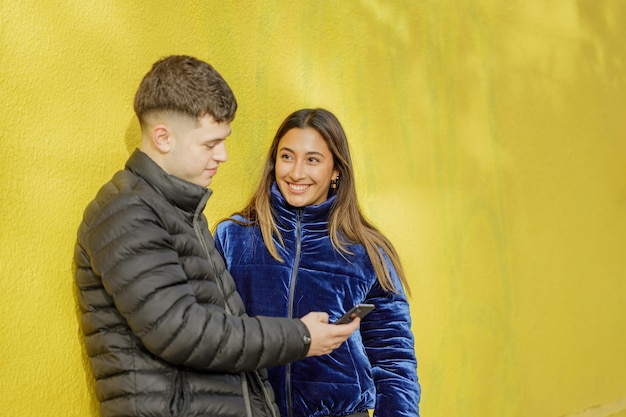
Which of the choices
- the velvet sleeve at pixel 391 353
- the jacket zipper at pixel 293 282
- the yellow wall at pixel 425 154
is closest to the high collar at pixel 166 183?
the yellow wall at pixel 425 154

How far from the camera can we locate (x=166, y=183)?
2.05 meters

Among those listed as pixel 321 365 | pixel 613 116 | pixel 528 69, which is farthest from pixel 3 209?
pixel 613 116

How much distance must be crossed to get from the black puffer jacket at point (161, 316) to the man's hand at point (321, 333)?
5cm

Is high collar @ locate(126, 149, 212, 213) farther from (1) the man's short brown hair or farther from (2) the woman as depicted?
(2) the woman

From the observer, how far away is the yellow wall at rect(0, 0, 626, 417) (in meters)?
2.26

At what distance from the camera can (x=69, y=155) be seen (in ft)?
7.68

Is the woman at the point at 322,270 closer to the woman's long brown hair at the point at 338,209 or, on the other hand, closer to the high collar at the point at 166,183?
the woman's long brown hair at the point at 338,209

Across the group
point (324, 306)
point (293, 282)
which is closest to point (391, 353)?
point (324, 306)

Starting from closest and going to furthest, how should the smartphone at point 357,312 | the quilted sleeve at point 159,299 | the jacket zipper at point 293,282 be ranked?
the quilted sleeve at point 159,299
the smartphone at point 357,312
the jacket zipper at point 293,282

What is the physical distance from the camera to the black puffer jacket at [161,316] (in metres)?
1.87

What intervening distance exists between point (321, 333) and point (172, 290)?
46cm

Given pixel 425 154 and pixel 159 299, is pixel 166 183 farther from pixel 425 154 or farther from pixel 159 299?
pixel 425 154

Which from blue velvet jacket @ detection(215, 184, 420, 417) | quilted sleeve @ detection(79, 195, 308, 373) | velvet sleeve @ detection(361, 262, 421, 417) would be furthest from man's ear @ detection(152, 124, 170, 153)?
velvet sleeve @ detection(361, 262, 421, 417)

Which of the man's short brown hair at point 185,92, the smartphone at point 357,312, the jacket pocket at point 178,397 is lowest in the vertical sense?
the jacket pocket at point 178,397
